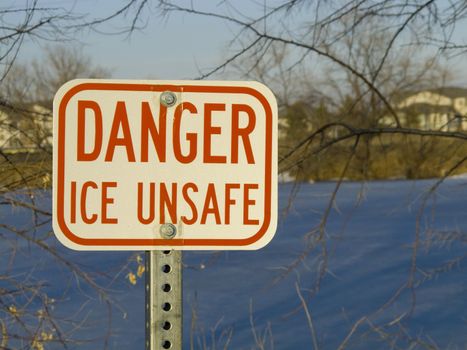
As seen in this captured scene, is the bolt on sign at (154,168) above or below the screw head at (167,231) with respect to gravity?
above

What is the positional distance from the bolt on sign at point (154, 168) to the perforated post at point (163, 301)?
37 millimetres

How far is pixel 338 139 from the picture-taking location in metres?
5.40

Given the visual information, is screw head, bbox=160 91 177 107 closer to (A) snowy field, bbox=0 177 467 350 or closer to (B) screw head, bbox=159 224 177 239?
(B) screw head, bbox=159 224 177 239

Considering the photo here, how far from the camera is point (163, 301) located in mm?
1646

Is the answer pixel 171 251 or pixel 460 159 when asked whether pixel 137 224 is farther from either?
pixel 460 159

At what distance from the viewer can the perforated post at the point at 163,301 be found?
5.37 feet

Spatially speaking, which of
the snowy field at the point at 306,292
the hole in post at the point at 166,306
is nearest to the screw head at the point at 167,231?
the hole in post at the point at 166,306

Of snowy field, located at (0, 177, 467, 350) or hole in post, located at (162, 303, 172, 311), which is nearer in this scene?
hole in post, located at (162, 303, 172, 311)

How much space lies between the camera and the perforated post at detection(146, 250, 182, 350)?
1.64 m

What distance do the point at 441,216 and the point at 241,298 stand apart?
4322 mm

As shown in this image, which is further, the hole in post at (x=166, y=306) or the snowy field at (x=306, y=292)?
the snowy field at (x=306, y=292)

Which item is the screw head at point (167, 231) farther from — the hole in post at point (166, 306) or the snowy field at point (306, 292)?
the snowy field at point (306, 292)

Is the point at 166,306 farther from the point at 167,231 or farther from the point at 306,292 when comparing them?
the point at 306,292

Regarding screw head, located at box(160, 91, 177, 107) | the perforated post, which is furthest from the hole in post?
screw head, located at box(160, 91, 177, 107)
